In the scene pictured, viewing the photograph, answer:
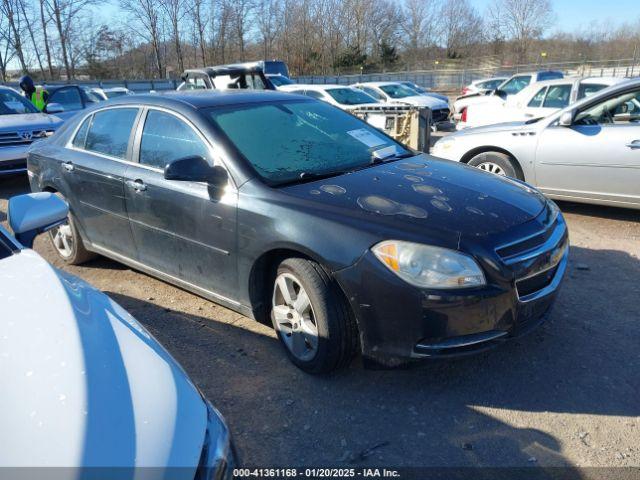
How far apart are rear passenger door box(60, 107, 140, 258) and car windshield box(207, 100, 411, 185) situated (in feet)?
3.10

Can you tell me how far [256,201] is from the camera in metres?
3.03

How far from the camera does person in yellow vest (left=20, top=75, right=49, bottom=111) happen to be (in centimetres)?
1136

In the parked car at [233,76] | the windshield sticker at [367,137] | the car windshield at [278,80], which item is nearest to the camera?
the windshield sticker at [367,137]

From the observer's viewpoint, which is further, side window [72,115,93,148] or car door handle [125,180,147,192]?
side window [72,115,93,148]

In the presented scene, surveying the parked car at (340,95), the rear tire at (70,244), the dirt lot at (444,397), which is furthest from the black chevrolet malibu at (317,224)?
the parked car at (340,95)

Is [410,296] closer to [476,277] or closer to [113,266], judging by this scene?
[476,277]

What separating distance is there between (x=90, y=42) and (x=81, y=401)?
4229cm

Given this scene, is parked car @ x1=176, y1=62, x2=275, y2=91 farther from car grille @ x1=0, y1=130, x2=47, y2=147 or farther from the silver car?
the silver car

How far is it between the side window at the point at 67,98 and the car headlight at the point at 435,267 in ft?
40.1

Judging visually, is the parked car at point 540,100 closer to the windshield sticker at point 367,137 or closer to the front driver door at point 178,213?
the windshield sticker at point 367,137

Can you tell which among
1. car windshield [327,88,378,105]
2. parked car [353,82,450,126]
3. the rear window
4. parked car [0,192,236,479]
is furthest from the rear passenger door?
the rear window

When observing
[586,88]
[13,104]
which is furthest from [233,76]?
[586,88]

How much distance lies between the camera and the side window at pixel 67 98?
1265 centimetres

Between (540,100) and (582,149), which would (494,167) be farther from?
(540,100)
